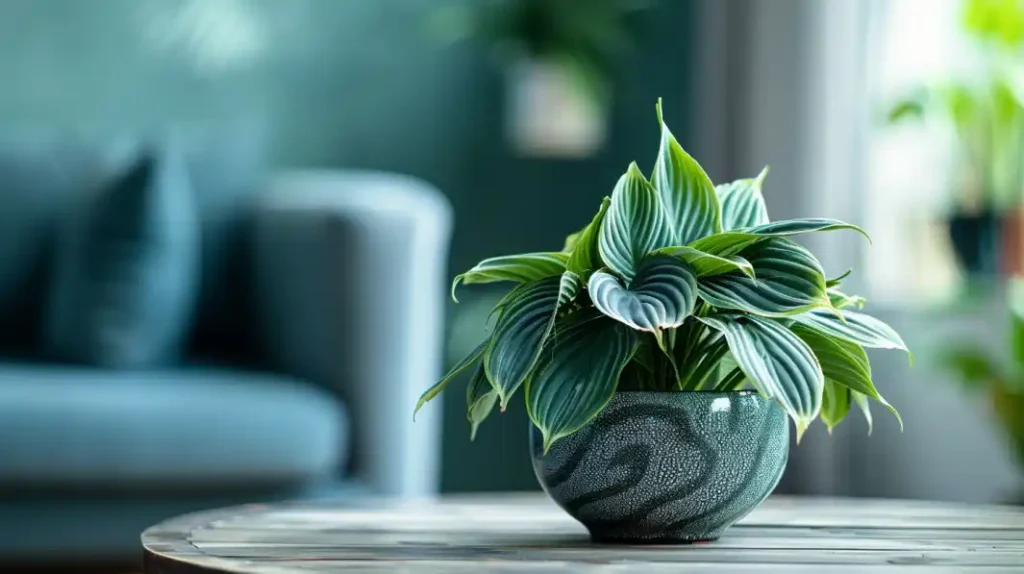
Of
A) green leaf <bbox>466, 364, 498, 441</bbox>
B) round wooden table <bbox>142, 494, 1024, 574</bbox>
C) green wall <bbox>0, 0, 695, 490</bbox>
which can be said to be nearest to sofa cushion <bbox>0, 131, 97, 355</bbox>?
green wall <bbox>0, 0, 695, 490</bbox>

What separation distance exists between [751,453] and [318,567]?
0.32 metres

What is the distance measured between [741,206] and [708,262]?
0.15 metres

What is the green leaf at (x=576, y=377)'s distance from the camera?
0.83 meters

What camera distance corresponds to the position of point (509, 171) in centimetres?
316

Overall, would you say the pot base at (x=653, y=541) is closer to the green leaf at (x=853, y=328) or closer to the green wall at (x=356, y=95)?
the green leaf at (x=853, y=328)

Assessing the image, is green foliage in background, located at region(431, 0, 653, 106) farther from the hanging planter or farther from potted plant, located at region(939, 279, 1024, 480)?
potted plant, located at region(939, 279, 1024, 480)

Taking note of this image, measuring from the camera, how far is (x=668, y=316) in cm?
80

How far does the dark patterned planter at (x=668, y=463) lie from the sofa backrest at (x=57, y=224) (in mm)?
1529

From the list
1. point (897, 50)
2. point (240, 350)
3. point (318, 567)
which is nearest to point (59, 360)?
point (240, 350)

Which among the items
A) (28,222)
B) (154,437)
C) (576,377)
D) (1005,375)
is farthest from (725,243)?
(28,222)

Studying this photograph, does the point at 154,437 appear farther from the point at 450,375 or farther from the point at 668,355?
the point at 668,355

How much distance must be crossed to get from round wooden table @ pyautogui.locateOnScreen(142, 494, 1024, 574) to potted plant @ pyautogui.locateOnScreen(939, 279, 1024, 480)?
3.68 feet

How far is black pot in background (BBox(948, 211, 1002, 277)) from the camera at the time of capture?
8.02ft

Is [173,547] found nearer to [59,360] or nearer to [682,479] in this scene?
[682,479]
